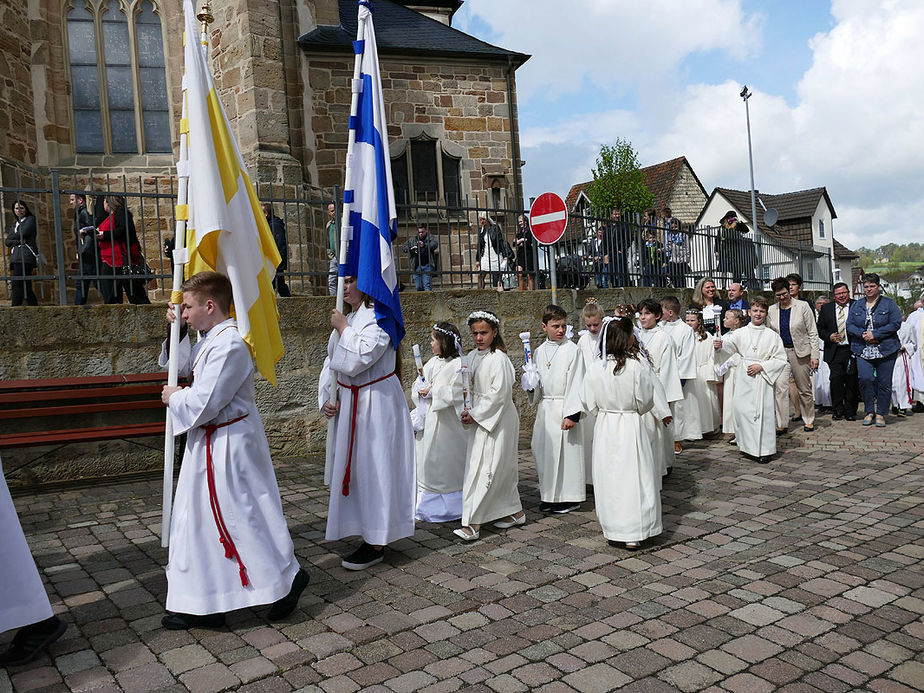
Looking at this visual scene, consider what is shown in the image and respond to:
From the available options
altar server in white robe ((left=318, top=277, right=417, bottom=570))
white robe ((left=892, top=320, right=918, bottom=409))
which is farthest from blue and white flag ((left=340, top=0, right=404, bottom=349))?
white robe ((left=892, top=320, right=918, bottom=409))

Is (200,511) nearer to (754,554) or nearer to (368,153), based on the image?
(368,153)

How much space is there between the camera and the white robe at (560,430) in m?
6.41

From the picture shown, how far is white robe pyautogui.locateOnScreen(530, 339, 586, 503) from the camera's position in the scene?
6414 millimetres

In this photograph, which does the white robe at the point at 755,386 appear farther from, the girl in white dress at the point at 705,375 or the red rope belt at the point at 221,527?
the red rope belt at the point at 221,527

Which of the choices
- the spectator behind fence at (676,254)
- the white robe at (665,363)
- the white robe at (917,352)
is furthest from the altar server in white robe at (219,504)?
the spectator behind fence at (676,254)

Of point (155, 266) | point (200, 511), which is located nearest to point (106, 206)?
point (155, 266)

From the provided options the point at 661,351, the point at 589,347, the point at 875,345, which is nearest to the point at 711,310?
the point at 875,345

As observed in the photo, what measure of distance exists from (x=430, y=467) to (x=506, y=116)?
13951mm

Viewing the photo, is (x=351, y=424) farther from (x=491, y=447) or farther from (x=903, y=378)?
(x=903, y=378)

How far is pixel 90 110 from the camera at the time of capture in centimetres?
1451

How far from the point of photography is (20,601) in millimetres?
3863

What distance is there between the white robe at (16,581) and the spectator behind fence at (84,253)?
15.3 ft

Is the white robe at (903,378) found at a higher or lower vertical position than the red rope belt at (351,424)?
lower

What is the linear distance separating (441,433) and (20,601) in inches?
140
